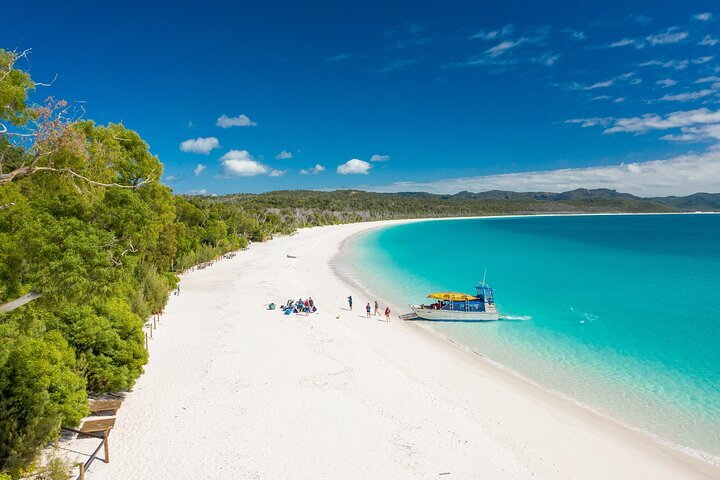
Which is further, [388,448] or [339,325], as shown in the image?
[339,325]

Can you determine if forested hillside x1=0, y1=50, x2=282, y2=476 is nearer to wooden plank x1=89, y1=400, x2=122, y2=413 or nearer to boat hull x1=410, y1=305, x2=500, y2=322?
wooden plank x1=89, y1=400, x2=122, y2=413

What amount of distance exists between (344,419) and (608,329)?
19.9 m

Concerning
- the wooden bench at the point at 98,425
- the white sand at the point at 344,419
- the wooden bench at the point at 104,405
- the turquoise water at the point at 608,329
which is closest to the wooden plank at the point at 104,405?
the wooden bench at the point at 104,405

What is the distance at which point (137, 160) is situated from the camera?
17125mm

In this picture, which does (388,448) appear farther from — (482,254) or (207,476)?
(482,254)

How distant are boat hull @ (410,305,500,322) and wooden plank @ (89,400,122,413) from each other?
59.1 ft

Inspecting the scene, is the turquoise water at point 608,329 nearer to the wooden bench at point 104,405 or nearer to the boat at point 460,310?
the boat at point 460,310

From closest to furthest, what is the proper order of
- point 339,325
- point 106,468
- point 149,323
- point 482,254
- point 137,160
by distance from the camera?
point 106,468 → point 137,160 → point 149,323 → point 339,325 → point 482,254

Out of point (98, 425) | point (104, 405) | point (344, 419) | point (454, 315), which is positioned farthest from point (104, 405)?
point (454, 315)

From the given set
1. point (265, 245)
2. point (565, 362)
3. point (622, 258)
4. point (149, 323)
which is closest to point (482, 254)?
point (622, 258)

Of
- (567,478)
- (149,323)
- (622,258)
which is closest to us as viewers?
(567,478)

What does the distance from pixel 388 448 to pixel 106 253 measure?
10.2 meters

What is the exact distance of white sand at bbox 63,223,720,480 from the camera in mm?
9883

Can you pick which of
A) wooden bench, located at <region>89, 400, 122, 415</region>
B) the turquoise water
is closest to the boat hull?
the turquoise water
